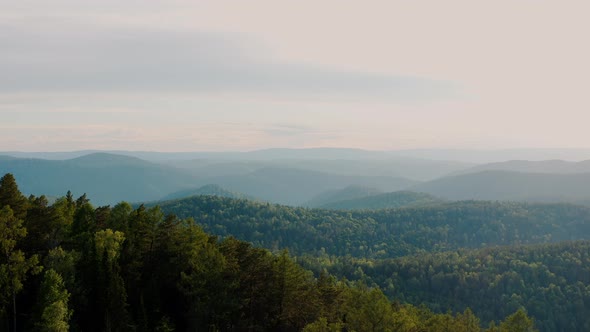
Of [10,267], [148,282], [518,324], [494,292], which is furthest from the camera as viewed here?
[494,292]

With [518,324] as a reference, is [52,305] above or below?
above

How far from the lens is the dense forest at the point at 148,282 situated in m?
52.0

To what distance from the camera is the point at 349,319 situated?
58406mm

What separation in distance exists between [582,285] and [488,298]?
3715 cm

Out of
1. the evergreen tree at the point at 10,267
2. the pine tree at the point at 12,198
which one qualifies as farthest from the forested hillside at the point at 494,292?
the evergreen tree at the point at 10,267

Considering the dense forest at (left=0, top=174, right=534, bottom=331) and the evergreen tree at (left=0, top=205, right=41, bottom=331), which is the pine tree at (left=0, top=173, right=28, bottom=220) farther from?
the evergreen tree at (left=0, top=205, right=41, bottom=331)

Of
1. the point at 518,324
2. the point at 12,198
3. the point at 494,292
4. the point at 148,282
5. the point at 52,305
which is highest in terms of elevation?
the point at 12,198

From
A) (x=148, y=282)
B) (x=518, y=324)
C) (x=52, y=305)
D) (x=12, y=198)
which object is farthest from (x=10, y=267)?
(x=518, y=324)

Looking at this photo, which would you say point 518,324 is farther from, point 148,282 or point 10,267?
point 10,267

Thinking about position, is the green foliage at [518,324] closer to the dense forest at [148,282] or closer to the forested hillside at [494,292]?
the dense forest at [148,282]

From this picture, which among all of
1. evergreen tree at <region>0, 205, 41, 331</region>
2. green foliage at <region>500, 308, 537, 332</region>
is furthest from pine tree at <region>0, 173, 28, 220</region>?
green foliage at <region>500, 308, 537, 332</region>

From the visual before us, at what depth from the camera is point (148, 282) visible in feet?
196

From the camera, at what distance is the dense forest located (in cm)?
5197

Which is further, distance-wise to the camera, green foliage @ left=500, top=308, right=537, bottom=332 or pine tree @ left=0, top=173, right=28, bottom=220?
green foliage @ left=500, top=308, right=537, bottom=332
